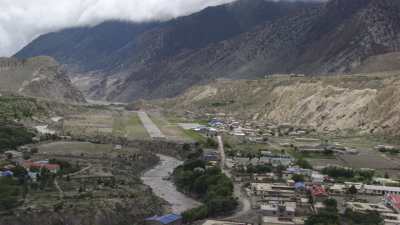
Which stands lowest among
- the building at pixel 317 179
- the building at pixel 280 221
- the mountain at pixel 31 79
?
the building at pixel 280 221

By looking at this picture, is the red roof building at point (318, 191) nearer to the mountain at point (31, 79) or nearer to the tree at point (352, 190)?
the tree at point (352, 190)

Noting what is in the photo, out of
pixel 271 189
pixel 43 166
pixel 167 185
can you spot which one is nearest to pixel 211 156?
pixel 167 185

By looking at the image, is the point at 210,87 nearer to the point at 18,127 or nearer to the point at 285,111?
the point at 285,111

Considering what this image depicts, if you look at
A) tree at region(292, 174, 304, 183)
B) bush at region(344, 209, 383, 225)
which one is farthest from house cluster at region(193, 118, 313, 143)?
bush at region(344, 209, 383, 225)

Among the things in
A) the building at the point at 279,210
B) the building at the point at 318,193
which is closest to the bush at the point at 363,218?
the building at the point at 279,210

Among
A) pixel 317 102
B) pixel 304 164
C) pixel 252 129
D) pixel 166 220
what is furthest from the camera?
pixel 317 102

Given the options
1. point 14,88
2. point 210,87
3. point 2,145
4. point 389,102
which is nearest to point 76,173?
point 2,145

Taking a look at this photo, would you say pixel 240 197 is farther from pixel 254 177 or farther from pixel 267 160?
pixel 267 160
